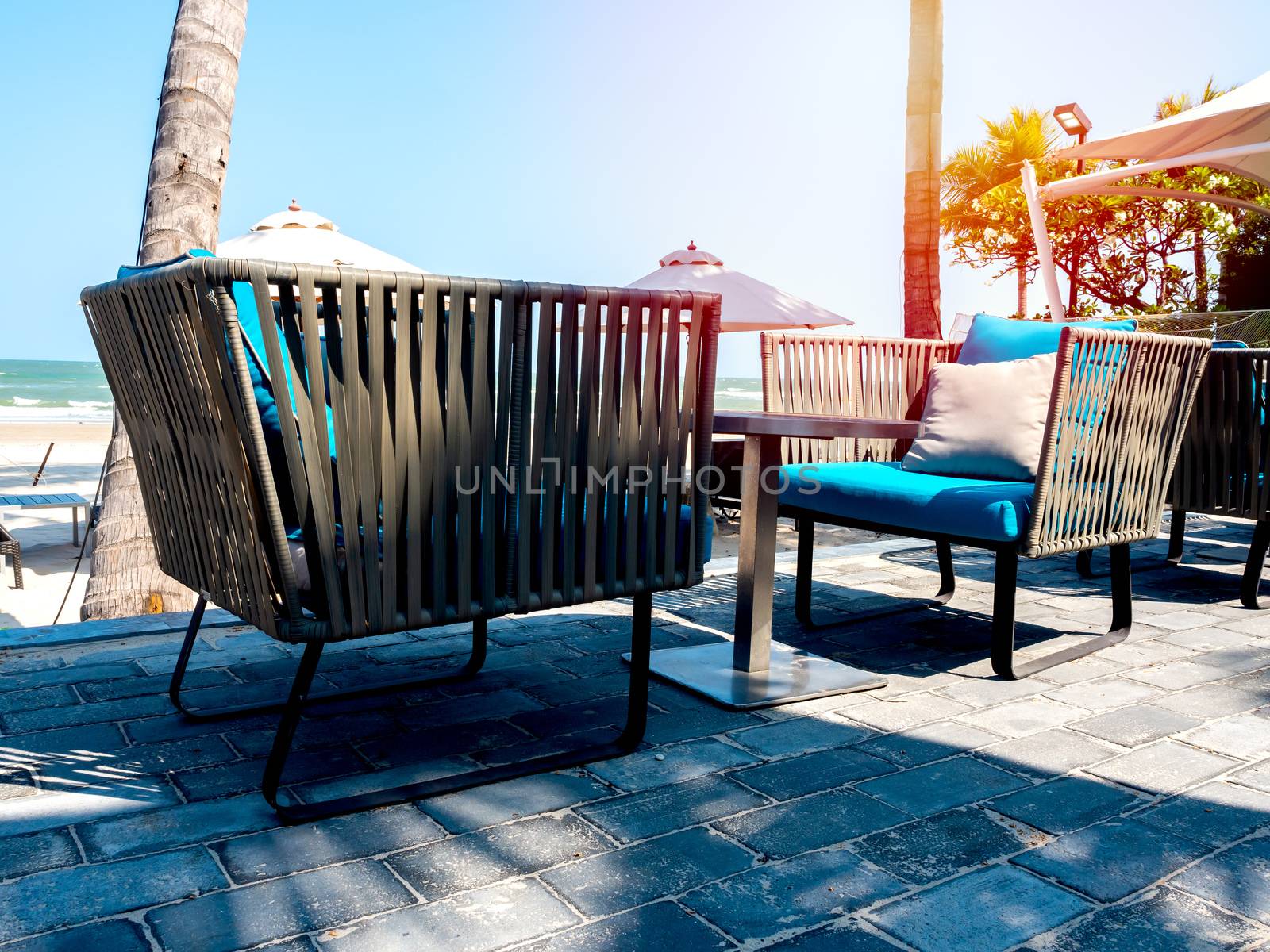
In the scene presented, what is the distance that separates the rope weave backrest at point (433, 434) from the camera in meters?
1.65

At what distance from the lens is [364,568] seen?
1757 mm

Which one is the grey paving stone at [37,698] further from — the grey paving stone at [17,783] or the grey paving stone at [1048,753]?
the grey paving stone at [1048,753]

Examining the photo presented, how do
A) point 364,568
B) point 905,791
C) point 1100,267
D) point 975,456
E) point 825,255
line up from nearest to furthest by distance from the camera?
point 364,568 → point 905,791 → point 975,456 → point 1100,267 → point 825,255

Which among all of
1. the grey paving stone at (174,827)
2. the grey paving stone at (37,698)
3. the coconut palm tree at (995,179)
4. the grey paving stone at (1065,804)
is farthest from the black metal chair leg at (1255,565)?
the coconut palm tree at (995,179)

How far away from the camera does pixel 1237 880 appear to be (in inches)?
64.2

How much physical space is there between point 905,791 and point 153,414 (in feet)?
5.52

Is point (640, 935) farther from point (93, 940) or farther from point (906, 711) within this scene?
point (906, 711)

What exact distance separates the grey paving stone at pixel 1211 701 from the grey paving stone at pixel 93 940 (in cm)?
234

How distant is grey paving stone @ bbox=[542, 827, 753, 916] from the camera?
5.09 feet

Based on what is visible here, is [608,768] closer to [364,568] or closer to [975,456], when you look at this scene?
[364,568]

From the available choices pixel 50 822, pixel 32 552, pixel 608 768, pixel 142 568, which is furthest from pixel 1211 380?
pixel 32 552

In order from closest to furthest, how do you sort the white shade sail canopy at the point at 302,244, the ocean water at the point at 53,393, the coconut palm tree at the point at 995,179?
the white shade sail canopy at the point at 302,244
the coconut palm tree at the point at 995,179
the ocean water at the point at 53,393

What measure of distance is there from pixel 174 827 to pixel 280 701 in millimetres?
719

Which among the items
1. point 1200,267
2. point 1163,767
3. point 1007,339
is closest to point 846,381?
point 1007,339
